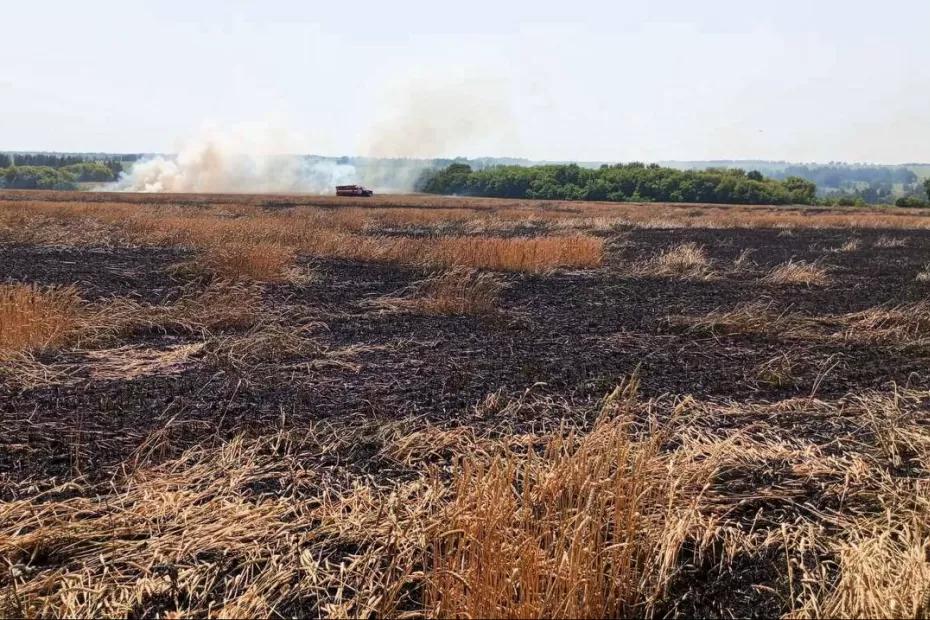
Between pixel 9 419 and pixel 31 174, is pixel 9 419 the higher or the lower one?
the lower one

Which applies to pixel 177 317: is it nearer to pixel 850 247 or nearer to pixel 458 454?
pixel 458 454

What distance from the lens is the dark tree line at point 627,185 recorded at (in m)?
84.9

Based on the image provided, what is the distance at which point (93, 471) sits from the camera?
4.71m

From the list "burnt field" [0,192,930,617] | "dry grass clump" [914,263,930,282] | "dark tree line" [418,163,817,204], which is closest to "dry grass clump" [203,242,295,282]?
"burnt field" [0,192,930,617]

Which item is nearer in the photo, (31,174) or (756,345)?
(756,345)

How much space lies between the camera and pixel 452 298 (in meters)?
→ 11.4

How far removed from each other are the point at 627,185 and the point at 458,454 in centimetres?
9351

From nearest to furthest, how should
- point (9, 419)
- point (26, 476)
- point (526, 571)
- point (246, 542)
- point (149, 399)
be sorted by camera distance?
point (526, 571) → point (246, 542) → point (26, 476) → point (9, 419) → point (149, 399)

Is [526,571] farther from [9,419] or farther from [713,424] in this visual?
[9,419]

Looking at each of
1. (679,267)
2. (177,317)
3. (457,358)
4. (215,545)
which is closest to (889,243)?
(679,267)

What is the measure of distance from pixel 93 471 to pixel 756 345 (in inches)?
304

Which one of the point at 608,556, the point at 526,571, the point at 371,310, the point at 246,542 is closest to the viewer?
the point at 526,571

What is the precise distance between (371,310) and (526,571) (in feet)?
28.0

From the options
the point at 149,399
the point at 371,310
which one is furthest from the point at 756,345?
the point at 149,399
